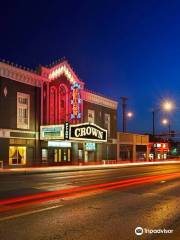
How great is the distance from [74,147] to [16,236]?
36.9 m

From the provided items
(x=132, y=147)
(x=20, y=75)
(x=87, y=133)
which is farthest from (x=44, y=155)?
(x=132, y=147)

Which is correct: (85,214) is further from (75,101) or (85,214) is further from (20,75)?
(75,101)

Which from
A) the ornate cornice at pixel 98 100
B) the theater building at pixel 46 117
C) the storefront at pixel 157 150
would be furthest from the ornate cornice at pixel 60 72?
the storefront at pixel 157 150

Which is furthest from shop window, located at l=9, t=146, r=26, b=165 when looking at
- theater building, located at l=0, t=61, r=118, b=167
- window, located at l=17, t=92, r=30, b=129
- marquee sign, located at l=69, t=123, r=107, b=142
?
marquee sign, located at l=69, t=123, r=107, b=142

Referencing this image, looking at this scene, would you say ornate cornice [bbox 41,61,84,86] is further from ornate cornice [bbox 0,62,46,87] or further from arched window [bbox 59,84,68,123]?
arched window [bbox 59,84,68,123]

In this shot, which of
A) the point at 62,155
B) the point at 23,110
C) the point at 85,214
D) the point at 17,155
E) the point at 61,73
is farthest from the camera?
the point at 62,155

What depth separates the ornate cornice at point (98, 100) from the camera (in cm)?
4653

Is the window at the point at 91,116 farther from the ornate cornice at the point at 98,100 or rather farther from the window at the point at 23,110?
the window at the point at 23,110

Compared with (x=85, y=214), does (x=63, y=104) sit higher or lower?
higher

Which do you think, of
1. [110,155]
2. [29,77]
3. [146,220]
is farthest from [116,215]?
[110,155]

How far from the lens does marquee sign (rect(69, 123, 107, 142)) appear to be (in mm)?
38750

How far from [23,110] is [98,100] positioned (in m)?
14.9

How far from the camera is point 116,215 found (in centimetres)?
1006

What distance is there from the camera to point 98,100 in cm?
4931
